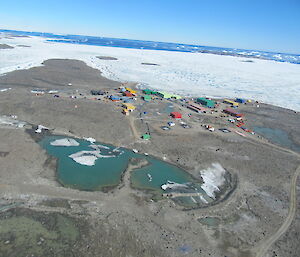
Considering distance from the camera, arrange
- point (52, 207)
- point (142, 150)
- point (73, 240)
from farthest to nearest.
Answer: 1. point (142, 150)
2. point (52, 207)
3. point (73, 240)

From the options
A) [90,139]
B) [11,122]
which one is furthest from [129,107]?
[11,122]

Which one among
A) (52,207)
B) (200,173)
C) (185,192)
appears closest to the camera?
(52,207)

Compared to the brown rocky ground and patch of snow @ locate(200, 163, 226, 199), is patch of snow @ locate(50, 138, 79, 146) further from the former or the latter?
patch of snow @ locate(200, 163, 226, 199)

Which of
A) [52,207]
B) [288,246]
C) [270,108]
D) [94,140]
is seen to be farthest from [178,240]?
[270,108]

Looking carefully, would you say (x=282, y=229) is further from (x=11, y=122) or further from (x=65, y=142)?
(x=11, y=122)

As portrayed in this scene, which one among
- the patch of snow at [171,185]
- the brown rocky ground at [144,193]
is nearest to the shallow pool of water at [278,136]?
the brown rocky ground at [144,193]

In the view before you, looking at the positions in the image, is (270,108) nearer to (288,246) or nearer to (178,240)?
(288,246)

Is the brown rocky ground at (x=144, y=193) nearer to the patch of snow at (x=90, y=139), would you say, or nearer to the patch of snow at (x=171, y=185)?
the patch of snow at (x=90, y=139)

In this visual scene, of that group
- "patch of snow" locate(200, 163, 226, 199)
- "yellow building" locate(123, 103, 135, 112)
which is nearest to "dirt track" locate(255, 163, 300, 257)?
"patch of snow" locate(200, 163, 226, 199)
